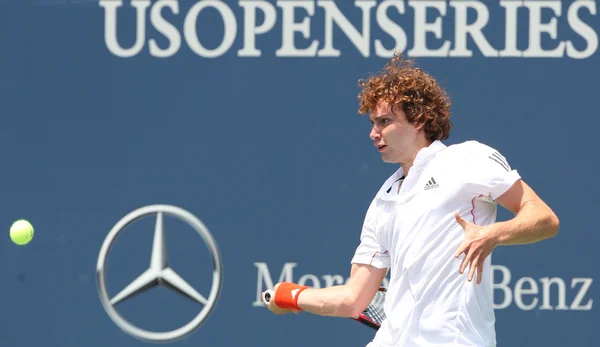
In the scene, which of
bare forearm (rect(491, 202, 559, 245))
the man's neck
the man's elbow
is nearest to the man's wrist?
the man's elbow

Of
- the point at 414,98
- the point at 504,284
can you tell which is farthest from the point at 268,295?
the point at 504,284

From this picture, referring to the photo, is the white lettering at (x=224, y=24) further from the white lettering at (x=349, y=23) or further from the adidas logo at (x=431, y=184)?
the adidas logo at (x=431, y=184)

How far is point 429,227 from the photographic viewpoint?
9.21 ft

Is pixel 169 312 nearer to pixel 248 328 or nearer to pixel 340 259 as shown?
pixel 248 328

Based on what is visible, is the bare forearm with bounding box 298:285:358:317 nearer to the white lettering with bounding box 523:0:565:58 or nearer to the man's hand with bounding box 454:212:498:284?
the man's hand with bounding box 454:212:498:284

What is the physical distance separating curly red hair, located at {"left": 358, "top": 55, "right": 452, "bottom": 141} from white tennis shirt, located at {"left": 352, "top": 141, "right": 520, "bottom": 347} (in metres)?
0.13

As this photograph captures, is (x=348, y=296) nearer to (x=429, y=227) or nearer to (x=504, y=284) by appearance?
(x=429, y=227)

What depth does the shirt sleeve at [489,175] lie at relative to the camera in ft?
8.95

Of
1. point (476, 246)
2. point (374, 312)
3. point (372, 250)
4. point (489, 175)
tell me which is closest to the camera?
point (476, 246)

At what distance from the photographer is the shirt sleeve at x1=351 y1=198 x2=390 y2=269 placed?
307 centimetres

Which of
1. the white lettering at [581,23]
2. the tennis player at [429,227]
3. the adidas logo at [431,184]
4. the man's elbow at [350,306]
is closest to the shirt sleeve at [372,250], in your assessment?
the tennis player at [429,227]

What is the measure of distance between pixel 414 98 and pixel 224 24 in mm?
1385

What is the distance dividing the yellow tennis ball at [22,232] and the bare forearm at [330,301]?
1529 millimetres

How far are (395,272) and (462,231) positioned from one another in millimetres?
229
